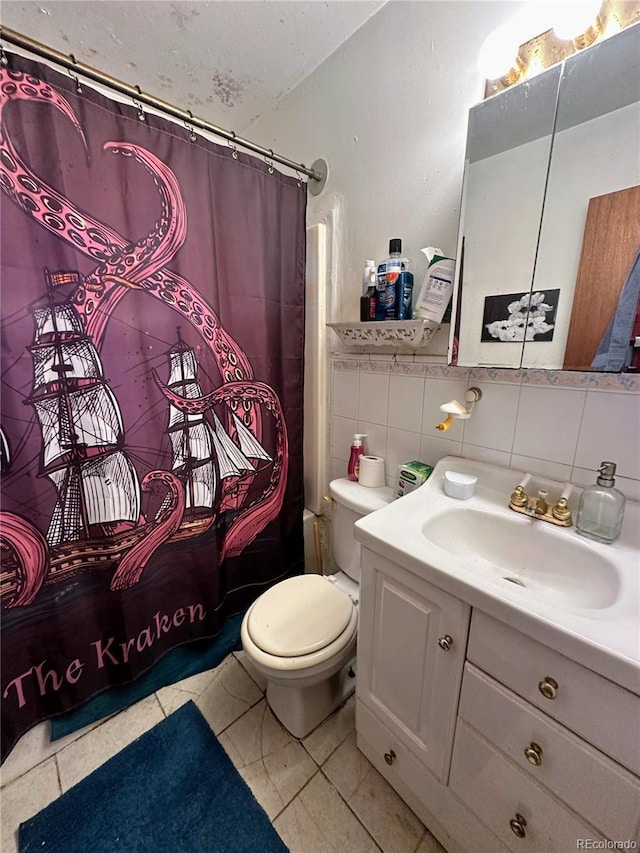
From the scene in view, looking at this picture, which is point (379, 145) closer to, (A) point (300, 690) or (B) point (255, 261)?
(B) point (255, 261)

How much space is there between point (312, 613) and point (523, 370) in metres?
0.99

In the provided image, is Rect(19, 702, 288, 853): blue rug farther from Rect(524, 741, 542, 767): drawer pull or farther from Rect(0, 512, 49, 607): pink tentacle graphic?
Rect(524, 741, 542, 767): drawer pull

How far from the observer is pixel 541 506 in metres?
0.86

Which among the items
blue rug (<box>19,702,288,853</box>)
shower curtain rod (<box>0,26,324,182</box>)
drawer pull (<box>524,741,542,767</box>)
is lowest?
blue rug (<box>19,702,288,853</box>)

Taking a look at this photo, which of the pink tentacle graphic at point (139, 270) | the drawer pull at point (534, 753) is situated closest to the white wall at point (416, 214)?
the pink tentacle graphic at point (139, 270)

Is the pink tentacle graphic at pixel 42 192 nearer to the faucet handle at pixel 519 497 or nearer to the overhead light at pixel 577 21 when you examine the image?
the overhead light at pixel 577 21

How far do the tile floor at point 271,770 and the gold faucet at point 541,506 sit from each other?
91cm

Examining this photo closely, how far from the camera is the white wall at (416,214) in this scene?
85cm

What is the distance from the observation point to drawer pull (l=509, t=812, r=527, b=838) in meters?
0.67

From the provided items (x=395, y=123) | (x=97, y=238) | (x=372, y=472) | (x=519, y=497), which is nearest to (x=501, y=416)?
(x=519, y=497)

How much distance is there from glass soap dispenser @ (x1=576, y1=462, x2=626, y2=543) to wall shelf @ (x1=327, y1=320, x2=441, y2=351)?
1.85ft

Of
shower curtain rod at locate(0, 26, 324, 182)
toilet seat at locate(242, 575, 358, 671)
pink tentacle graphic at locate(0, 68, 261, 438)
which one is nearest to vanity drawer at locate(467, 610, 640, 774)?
toilet seat at locate(242, 575, 358, 671)

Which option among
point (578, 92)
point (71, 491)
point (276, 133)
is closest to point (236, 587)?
point (71, 491)

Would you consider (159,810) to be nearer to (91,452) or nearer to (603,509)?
(91,452)
